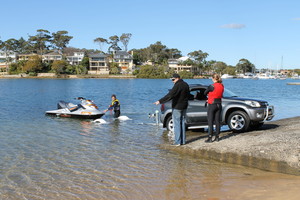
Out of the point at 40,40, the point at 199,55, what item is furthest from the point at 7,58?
the point at 199,55

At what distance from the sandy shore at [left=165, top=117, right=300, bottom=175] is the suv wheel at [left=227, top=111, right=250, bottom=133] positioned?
22.1 inches

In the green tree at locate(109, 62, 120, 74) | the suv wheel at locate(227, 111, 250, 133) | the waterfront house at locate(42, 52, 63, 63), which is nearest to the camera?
the suv wheel at locate(227, 111, 250, 133)

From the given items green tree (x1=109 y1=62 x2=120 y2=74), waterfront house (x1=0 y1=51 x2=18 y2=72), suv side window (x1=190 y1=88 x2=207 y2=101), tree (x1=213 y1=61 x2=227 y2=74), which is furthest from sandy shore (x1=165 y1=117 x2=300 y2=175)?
tree (x1=213 y1=61 x2=227 y2=74)

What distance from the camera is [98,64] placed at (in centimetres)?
14412

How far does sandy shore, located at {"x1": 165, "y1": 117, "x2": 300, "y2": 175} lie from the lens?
7.54m

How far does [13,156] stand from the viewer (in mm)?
9523

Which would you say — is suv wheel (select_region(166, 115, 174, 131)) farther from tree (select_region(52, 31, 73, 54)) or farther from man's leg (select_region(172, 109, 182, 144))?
tree (select_region(52, 31, 73, 54))

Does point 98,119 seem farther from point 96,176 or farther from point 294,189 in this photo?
point 294,189

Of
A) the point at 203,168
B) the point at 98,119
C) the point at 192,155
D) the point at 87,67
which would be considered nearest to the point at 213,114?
the point at 192,155

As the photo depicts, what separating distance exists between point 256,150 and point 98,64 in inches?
5484

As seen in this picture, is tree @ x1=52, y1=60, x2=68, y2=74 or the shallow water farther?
tree @ x1=52, y1=60, x2=68, y2=74

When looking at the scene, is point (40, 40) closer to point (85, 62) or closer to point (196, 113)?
point (85, 62)

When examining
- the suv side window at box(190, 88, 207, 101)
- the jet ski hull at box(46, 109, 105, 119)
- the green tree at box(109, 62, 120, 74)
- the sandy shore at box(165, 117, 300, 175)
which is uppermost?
the green tree at box(109, 62, 120, 74)

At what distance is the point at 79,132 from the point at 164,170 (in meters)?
6.95
